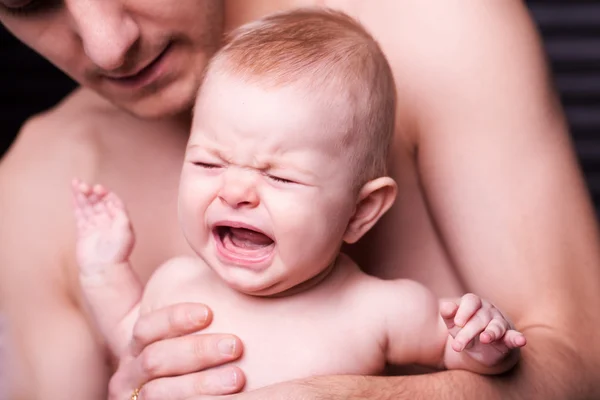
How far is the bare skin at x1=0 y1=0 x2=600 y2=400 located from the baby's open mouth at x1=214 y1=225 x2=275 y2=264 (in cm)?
12

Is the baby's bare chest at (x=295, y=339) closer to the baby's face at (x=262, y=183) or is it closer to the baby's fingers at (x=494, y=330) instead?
the baby's face at (x=262, y=183)

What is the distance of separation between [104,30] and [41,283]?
0.50 m

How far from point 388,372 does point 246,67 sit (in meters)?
0.57

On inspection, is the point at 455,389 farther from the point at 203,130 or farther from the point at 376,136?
the point at 203,130

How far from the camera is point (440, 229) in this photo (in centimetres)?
158

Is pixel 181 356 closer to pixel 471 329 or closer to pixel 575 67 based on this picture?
pixel 471 329

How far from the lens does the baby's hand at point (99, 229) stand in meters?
1.47

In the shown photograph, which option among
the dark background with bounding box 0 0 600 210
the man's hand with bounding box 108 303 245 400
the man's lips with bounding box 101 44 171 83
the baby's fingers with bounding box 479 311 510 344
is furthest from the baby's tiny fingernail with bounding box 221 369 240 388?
the dark background with bounding box 0 0 600 210

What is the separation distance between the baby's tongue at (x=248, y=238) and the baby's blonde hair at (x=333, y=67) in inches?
5.8

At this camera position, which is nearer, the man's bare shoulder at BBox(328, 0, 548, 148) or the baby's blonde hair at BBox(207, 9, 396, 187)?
the baby's blonde hair at BBox(207, 9, 396, 187)

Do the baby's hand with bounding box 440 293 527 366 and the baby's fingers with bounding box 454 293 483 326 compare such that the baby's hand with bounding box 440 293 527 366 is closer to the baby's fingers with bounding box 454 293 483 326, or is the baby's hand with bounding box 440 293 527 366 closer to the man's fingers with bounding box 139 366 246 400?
the baby's fingers with bounding box 454 293 483 326

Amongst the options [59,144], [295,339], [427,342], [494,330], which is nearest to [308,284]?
[295,339]

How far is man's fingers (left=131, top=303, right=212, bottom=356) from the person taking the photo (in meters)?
1.33

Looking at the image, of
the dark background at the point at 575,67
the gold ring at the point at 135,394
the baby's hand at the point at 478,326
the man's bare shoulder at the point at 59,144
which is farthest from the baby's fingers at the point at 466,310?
the dark background at the point at 575,67
